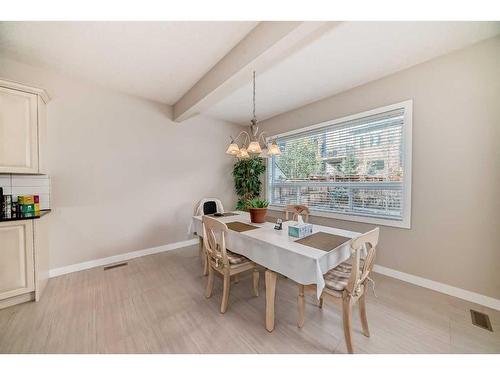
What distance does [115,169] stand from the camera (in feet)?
9.57

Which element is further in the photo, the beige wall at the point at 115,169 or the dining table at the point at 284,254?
the beige wall at the point at 115,169

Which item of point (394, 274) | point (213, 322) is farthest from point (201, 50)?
point (394, 274)

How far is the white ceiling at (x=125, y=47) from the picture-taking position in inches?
66.9

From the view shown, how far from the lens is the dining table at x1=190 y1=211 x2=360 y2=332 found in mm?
1309

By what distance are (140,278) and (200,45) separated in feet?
9.17

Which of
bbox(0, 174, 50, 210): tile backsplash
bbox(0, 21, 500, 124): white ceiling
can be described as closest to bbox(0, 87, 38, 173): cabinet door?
bbox(0, 174, 50, 210): tile backsplash

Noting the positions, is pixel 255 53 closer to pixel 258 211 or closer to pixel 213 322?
pixel 258 211

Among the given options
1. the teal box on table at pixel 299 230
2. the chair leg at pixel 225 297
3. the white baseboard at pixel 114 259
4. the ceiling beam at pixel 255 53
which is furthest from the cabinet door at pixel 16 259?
the teal box on table at pixel 299 230

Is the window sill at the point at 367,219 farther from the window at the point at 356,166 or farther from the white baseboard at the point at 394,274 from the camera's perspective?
the white baseboard at the point at 394,274

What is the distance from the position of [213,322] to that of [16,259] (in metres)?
1.99

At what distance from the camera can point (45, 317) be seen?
171cm

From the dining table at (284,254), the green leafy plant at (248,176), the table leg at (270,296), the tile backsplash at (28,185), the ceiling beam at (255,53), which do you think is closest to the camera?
the dining table at (284,254)

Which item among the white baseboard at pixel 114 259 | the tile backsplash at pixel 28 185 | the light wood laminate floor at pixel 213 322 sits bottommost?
the light wood laminate floor at pixel 213 322

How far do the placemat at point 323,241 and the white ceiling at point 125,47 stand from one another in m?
1.93
